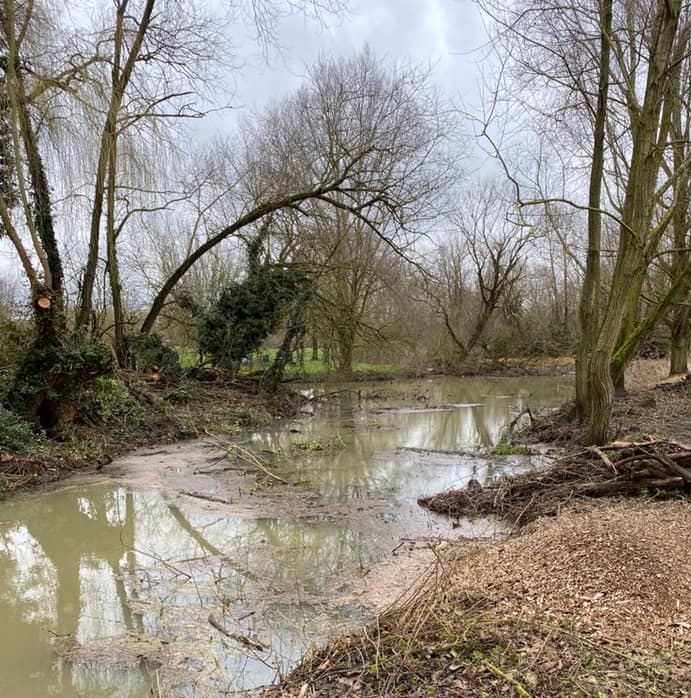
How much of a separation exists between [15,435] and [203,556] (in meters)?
4.81

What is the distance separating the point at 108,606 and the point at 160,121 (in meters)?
9.70

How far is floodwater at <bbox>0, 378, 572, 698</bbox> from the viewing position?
4.02 meters

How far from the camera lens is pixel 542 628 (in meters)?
3.56

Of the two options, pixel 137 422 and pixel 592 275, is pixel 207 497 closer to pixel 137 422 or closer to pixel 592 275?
pixel 137 422

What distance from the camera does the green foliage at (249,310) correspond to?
58.6 ft

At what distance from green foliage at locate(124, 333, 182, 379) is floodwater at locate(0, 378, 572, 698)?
4873 millimetres

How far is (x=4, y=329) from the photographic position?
10.2 metres

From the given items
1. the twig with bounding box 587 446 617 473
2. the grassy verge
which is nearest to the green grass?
the twig with bounding box 587 446 617 473

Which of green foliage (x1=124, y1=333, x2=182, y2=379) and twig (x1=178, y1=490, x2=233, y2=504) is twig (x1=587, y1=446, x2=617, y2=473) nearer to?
twig (x1=178, y1=490, x2=233, y2=504)

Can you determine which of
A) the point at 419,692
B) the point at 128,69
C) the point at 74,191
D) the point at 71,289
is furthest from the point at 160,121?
the point at 419,692

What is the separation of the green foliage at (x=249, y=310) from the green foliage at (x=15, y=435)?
8.70 metres

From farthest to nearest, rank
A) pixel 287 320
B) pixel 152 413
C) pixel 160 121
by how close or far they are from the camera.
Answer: pixel 287 320 < pixel 152 413 < pixel 160 121

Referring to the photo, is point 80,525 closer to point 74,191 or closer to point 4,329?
point 4,329

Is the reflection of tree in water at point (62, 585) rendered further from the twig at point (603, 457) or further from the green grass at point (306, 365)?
the green grass at point (306, 365)
